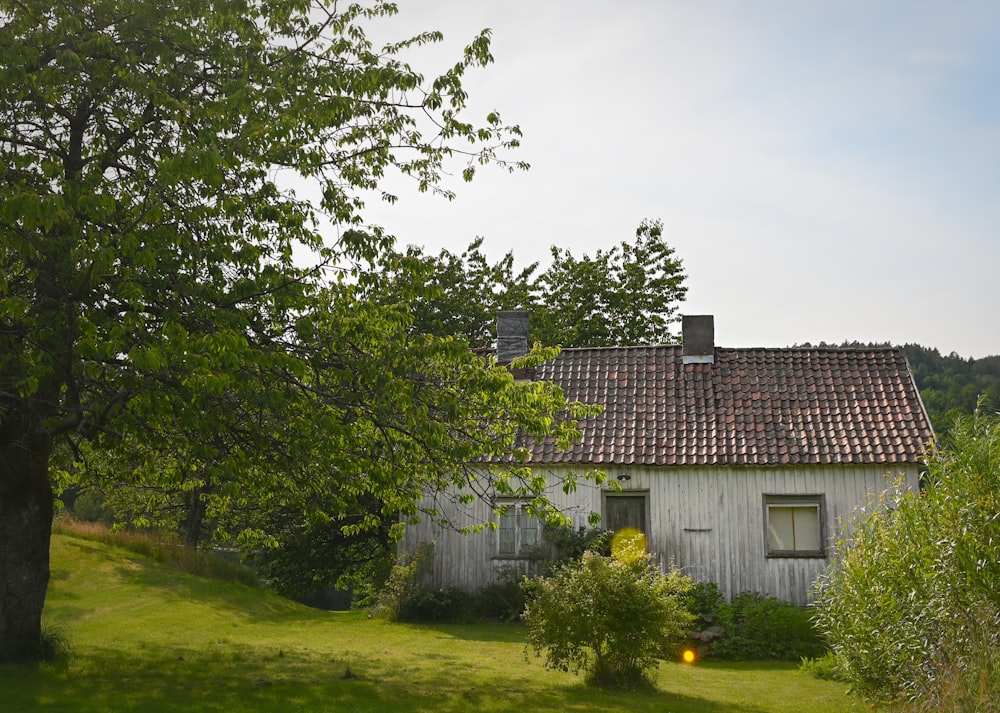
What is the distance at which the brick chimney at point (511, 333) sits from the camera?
25.6 meters

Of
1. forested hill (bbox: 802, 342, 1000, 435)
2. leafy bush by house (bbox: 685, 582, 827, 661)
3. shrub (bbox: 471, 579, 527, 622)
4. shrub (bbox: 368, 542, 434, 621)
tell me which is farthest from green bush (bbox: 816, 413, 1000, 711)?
forested hill (bbox: 802, 342, 1000, 435)

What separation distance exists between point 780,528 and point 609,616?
10119mm

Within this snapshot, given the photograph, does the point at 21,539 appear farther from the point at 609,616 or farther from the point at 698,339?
the point at 698,339

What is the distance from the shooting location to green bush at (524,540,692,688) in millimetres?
12344

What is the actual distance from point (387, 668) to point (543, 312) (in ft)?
81.6

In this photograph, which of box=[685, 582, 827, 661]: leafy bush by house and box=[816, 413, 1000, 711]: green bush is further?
box=[685, 582, 827, 661]: leafy bush by house

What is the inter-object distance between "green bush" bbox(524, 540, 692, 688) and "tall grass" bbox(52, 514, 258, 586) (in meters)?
14.4

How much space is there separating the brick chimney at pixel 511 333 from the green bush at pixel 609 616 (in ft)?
42.0

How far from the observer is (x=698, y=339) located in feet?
81.8

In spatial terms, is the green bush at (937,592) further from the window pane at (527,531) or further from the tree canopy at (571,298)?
the tree canopy at (571,298)

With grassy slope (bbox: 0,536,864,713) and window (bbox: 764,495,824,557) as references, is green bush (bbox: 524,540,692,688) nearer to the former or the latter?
grassy slope (bbox: 0,536,864,713)

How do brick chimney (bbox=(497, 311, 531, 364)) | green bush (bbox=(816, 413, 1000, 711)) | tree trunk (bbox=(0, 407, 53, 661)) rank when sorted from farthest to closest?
→ brick chimney (bbox=(497, 311, 531, 364)), tree trunk (bbox=(0, 407, 53, 661)), green bush (bbox=(816, 413, 1000, 711))

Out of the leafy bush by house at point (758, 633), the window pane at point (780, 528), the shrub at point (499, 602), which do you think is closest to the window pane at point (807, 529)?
the window pane at point (780, 528)

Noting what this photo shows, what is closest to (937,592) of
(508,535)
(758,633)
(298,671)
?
(758,633)
